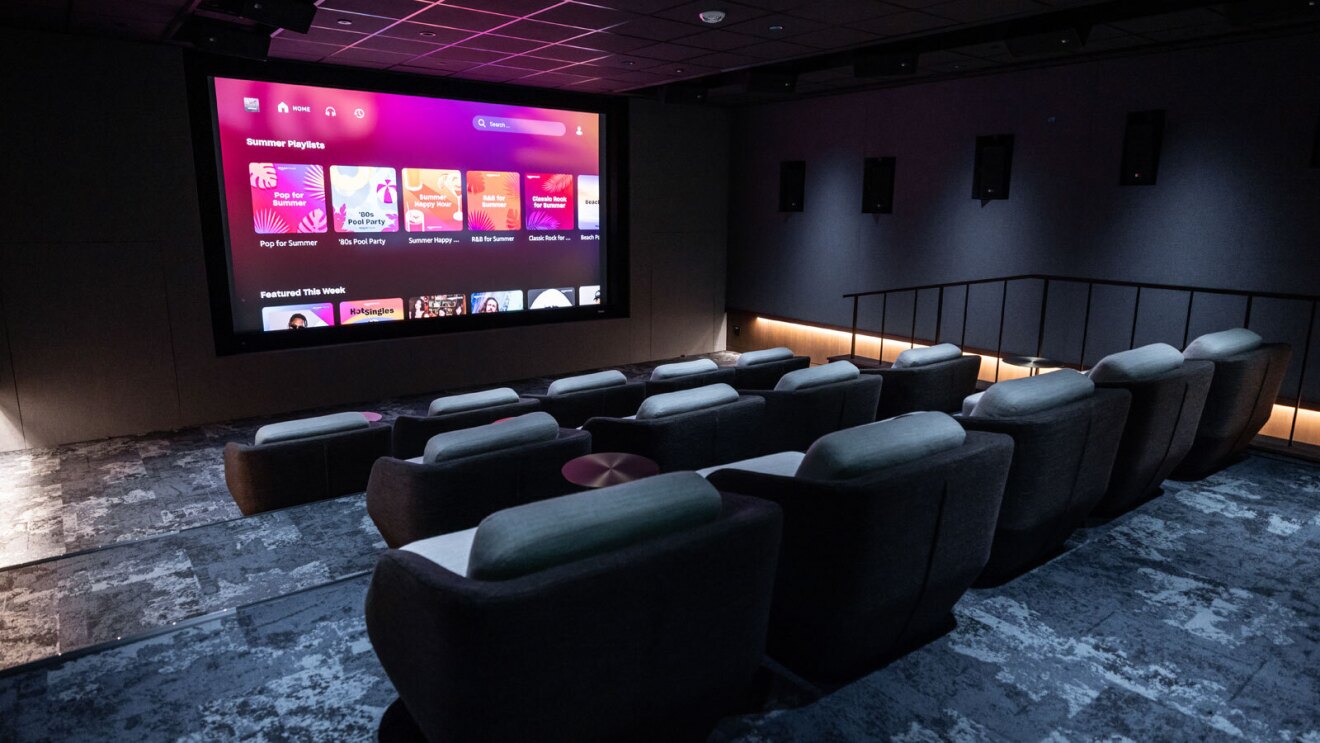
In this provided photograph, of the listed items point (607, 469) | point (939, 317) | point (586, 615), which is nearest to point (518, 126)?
point (939, 317)

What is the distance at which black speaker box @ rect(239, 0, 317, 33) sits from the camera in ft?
15.7

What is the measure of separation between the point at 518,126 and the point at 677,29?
3.18 m

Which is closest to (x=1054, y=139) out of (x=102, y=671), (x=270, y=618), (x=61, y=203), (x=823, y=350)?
(x=823, y=350)

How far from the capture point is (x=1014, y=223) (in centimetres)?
764

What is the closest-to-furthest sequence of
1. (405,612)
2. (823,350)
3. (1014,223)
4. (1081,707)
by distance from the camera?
(405,612) < (1081,707) < (1014,223) < (823,350)

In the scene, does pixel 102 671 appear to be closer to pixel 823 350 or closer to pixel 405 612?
pixel 405 612

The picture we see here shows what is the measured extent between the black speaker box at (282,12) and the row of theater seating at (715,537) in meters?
2.75

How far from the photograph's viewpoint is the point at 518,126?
8.52m

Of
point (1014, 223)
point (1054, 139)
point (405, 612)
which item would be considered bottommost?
point (405, 612)

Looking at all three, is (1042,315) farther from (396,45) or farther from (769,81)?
(396,45)

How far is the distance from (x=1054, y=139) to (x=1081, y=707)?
635cm

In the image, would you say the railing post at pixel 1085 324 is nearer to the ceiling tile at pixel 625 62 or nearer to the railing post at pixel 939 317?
the railing post at pixel 939 317

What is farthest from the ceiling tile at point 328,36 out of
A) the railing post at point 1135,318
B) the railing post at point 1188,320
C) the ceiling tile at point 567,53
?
the railing post at point 1188,320

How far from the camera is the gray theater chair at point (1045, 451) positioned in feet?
9.20
